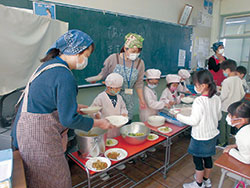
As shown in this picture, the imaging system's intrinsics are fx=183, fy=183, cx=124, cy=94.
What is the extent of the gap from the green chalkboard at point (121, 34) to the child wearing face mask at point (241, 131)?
6.99ft

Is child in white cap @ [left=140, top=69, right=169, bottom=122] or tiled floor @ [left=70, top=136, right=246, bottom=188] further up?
child in white cap @ [left=140, top=69, right=169, bottom=122]

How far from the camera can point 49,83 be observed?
41.9 inches

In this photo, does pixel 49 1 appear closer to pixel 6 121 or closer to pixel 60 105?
pixel 6 121

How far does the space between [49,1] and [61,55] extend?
Result: 5.40 feet

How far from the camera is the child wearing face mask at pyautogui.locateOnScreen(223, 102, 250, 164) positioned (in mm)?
1571

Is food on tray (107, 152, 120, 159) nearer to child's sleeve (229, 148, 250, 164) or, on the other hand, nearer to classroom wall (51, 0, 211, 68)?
child's sleeve (229, 148, 250, 164)

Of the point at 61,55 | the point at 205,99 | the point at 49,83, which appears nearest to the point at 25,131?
the point at 49,83

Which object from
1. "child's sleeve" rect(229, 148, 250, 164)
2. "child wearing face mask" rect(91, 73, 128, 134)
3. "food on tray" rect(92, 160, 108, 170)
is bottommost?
"food on tray" rect(92, 160, 108, 170)

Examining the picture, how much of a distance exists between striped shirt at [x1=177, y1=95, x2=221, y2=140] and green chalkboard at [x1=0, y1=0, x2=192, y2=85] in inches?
71.3

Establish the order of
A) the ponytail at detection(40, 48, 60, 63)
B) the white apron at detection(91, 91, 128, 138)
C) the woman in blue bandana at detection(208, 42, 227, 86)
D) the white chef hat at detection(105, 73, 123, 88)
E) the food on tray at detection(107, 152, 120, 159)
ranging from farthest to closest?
1. the woman in blue bandana at detection(208, 42, 227, 86)
2. the white apron at detection(91, 91, 128, 138)
3. the white chef hat at detection(105, 73, 123, 88)
4. the food on tray at detection(107, 152, 120, 159)
5. the ponytail at detection(40, 48, 60, 63)

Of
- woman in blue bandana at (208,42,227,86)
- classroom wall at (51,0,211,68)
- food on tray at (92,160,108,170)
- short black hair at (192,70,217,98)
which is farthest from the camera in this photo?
woman in blue bandana at (208,42,227,86)

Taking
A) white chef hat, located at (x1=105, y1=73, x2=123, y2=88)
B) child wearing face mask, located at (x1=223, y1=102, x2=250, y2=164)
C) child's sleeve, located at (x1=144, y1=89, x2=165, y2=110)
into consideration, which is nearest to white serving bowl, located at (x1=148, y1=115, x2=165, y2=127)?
child's sleeve, located at (x1=144, y1=89, x2=165, y2=110)

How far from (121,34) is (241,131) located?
245 cm

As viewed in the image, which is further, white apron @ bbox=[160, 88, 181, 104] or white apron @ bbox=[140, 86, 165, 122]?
white apron @ bbox=[160, 88, 181, 104]
